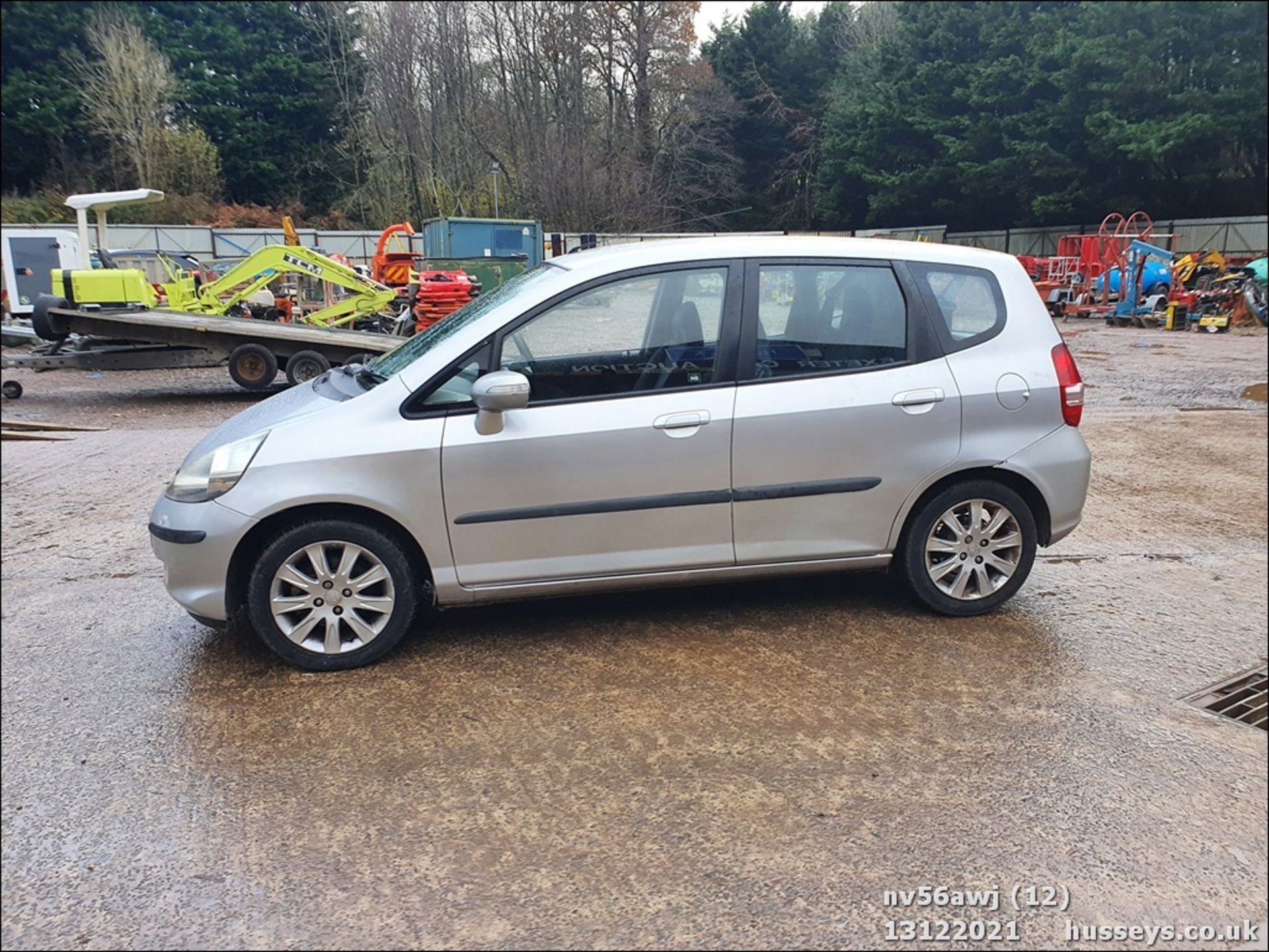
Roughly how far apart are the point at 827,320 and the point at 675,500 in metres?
1.12

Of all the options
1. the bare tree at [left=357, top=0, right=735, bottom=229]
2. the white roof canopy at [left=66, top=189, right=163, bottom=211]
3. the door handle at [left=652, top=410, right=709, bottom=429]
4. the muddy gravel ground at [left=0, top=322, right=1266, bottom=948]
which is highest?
the bare tree at [left=357, top=0, right=735, bottom=229]

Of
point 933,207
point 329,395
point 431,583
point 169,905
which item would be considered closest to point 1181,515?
point 431,583

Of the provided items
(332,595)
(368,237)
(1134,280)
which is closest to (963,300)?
(332,595)

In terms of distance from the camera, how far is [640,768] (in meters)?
3.13

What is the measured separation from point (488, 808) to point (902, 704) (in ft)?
5.40

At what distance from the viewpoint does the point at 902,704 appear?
3559 mm

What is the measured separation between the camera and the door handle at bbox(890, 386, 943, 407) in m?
4.12

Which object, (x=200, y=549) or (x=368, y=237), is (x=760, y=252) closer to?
(x=200, y=549)

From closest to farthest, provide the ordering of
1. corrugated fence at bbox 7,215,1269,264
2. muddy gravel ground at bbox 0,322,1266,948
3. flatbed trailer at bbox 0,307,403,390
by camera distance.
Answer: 1. muddy gravel ground at bbox 0,322,1266,948
2. flatbed trailer at bbox 0,307,403,390
3. corrugated fence at bbox 7,215,1269,264

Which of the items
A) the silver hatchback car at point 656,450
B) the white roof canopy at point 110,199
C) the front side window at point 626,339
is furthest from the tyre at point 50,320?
the front side window at point 626,339

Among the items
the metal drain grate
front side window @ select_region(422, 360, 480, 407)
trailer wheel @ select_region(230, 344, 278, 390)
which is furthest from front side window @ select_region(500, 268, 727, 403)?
trailer wheel @ select_region(230, 344, 278, 390)

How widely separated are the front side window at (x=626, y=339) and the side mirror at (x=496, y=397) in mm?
153

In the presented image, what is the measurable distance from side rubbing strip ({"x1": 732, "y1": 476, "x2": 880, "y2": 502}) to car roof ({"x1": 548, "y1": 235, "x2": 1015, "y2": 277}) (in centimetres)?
106

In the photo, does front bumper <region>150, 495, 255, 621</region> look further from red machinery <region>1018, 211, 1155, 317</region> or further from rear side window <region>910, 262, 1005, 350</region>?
red machinery <region>1018, 211, 1155, 317</region>
